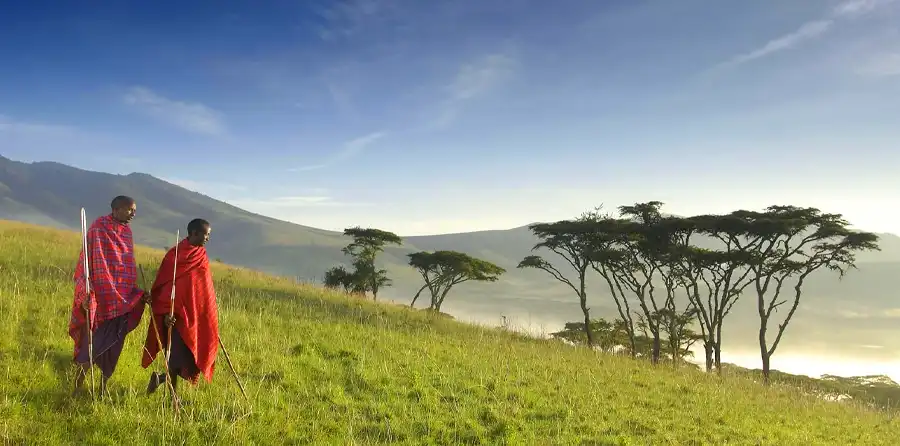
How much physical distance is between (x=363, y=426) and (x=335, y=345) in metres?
4.51

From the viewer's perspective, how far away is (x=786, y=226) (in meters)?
24.5

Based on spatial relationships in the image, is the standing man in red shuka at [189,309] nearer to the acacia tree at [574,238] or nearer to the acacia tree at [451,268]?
the acacia tree at [574,238]

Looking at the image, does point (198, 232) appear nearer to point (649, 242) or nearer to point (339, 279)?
point (649, 242)

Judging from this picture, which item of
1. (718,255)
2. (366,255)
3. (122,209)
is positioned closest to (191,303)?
(122,209)

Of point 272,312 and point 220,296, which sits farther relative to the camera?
point 220,296

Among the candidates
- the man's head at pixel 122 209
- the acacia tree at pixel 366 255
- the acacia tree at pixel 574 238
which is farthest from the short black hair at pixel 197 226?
the acacia tree at pixel 366 255

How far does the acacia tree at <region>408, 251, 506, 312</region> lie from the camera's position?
122 ft

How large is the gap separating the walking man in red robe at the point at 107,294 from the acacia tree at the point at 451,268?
99.6ft

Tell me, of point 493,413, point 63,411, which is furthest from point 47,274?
point 493,413

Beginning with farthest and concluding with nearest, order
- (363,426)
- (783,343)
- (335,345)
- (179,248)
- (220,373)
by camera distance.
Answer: (783,343) → (335,345) → (220,373) → (363,426) → (179,248)

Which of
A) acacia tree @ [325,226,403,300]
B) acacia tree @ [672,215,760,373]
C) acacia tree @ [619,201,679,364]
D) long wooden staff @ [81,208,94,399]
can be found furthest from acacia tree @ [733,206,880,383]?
long wooden staff @ [81,208,94,399]

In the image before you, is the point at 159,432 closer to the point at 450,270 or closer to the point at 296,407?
the point at 296,407

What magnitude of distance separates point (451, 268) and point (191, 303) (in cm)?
3151

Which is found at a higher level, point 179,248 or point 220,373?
point 179,248
